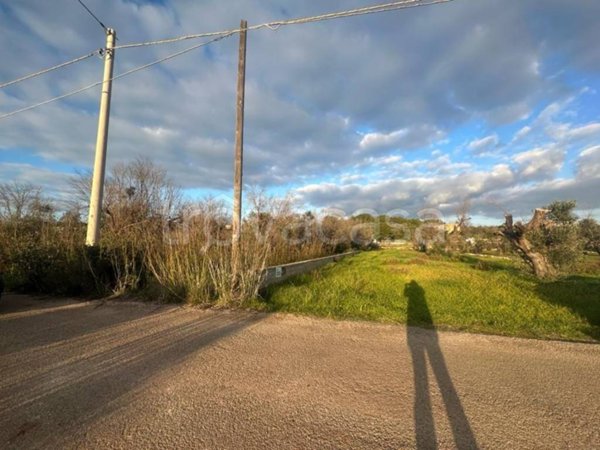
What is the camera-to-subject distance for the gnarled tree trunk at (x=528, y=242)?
460 inches

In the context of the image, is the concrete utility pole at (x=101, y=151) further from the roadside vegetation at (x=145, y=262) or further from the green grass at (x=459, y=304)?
the green grass at (x=459, y=304)

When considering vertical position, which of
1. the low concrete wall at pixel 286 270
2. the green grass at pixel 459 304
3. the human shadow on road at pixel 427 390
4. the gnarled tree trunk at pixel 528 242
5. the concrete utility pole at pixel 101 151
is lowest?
the human shadow on road at pixel 427 390

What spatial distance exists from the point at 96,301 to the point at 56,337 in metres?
2.49

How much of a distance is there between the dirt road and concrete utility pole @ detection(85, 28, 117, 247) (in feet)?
13.2

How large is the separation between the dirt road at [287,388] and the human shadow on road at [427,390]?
0.01 metres

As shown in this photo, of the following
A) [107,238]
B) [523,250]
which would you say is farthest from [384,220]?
[107,238]

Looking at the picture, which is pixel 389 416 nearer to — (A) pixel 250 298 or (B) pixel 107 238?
(A) pixel 250 298

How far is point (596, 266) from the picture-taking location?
51.5 feet

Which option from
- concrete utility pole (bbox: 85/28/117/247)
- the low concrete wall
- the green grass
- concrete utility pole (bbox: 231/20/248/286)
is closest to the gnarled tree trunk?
the green grass

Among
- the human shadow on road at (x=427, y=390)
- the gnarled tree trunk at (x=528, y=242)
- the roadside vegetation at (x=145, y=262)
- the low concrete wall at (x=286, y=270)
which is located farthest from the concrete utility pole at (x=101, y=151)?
the gnarled tree trunk at (x=528, y=242)

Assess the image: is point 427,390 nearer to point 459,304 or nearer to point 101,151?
point 459,304

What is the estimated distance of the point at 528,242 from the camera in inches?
480

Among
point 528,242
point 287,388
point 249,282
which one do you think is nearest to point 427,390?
point 287,388

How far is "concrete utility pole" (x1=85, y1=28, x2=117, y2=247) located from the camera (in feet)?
28.7
